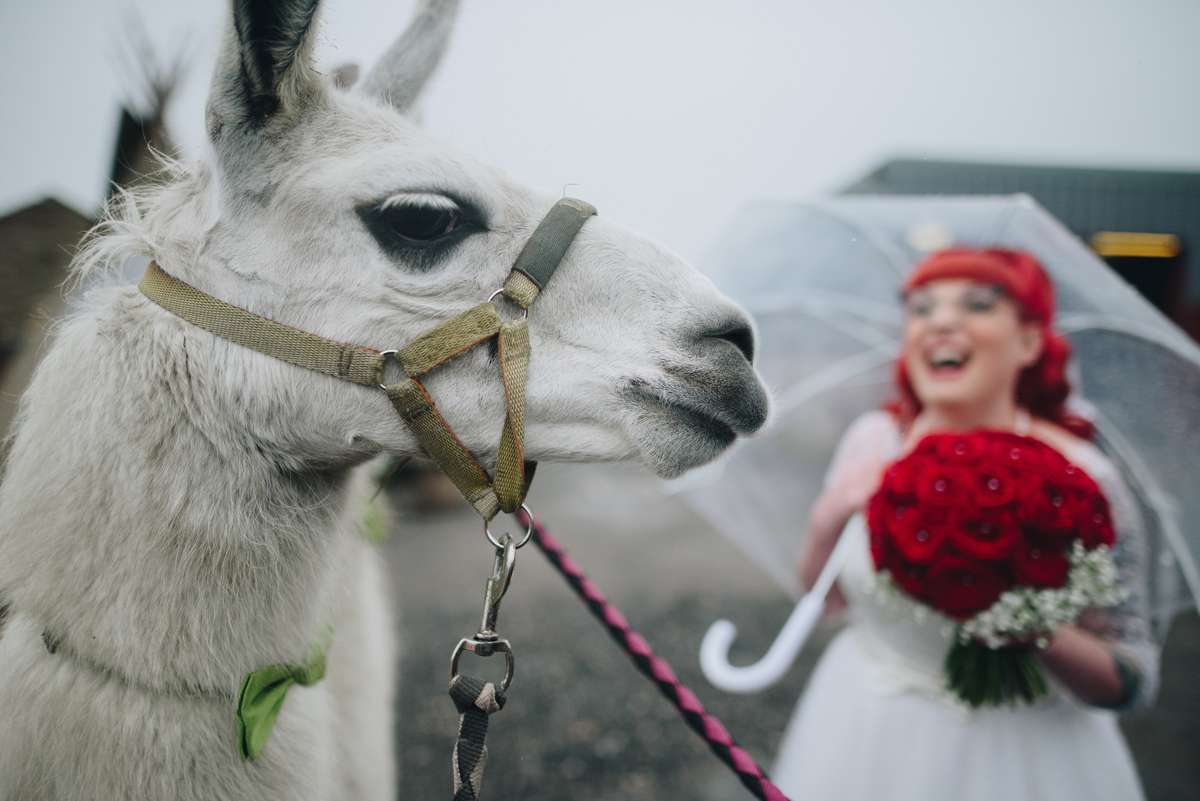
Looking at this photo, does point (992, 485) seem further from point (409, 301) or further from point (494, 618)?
point (409, 301)

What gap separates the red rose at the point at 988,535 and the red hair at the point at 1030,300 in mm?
701

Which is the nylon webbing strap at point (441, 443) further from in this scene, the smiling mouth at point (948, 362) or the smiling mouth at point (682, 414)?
the smiling mouth at point (948, 362)

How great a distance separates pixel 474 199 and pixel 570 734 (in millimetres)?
3586

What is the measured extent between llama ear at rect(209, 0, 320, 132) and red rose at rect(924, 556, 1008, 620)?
1.68 metres

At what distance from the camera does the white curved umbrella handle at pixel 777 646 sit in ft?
6.08

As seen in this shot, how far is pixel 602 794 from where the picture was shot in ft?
10.9

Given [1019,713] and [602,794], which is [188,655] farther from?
[602,794]

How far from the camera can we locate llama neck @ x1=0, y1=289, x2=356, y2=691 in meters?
1.02

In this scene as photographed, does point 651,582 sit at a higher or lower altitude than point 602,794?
lower

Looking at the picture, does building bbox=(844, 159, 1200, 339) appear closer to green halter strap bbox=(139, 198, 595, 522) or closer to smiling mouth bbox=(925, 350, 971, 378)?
smiling mouth bbox=(925, 350, 971, 378)

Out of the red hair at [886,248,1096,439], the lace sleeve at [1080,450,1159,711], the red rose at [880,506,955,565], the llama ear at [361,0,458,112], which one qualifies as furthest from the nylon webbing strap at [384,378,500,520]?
the lace sleeve at [1080,450,1159,711]

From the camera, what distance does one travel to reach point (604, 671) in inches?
179

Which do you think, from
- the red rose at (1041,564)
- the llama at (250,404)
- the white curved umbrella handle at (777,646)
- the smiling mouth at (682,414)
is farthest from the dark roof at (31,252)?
the red rose at (1041,564)

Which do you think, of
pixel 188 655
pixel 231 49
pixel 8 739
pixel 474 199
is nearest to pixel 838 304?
pixel 474 199
